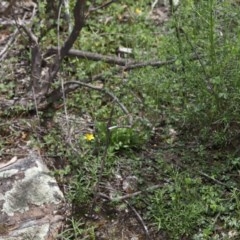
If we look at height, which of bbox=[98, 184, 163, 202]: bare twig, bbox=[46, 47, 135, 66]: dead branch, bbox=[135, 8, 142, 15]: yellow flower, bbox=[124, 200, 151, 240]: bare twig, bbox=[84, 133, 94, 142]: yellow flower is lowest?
bbox=[124, 200, 151, 240]: bare twig

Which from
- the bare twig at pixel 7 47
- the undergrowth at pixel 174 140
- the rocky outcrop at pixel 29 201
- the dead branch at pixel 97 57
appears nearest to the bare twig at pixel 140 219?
the undergrowth at pixel 174 140

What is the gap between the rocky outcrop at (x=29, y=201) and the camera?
9.15 feet

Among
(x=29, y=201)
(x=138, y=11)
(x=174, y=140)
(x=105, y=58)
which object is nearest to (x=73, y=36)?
(x=105, y=58)

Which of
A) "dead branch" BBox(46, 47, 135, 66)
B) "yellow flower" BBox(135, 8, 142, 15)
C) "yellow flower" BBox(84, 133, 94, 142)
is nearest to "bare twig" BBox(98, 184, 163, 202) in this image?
"yellow flower" BBox(84, 133, 94, 142)

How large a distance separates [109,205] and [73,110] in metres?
0.90

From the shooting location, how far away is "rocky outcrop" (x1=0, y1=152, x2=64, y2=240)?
2790 millimetres

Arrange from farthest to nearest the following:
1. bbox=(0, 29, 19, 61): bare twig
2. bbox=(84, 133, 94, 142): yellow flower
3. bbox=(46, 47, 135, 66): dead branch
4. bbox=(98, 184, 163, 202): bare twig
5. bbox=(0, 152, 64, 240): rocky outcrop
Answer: bbox=(46, 47, 135, 66): dead branch → bbox=(0, 29, 19, 61): bare twig → bbox=(84, 133, 94, 142): yellow flower → bbox=(98, 184, 163, 202): bare twig → bbox=(0, 152, 64, 240): rocky outcrop

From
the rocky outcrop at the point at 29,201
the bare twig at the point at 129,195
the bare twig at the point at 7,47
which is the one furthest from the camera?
the bare twig at the point at 7,47

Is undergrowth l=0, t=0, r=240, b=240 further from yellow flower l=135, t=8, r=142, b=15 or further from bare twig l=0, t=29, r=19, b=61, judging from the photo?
yellow flower l=135, t=8, r=142, b=15

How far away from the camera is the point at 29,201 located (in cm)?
295

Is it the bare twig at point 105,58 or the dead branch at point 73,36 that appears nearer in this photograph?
the dead branch at point 73,36

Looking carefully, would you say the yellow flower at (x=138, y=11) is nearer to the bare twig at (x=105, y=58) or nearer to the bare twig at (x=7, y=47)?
the bare twig at (x=105, y=58)

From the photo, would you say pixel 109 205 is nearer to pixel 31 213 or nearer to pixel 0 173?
pixel 31 213

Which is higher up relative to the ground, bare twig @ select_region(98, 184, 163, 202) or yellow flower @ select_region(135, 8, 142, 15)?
yellow flower @ select_region(135, 8, 142, 15)
